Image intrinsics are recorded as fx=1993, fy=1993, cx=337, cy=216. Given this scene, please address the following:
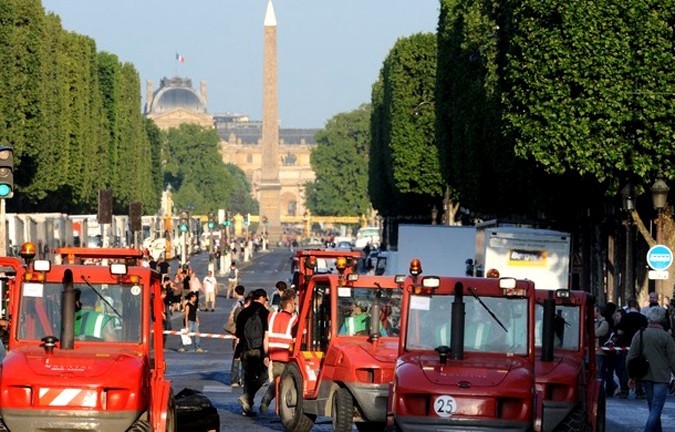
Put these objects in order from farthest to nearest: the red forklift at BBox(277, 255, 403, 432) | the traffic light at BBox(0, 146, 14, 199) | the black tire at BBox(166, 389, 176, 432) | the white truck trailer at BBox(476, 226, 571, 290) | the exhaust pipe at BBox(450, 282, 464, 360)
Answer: the white truck trailer at BBox(476, 226, 571, 290) < the traffic light at BBox(0, 146, 14, 199) < the red forklift at BBox(277, 255, 403, 432) < the black tire at BBox(166, 389, 176, 432) < the exhaust pipe at BBox(450, 282, 464, 360)

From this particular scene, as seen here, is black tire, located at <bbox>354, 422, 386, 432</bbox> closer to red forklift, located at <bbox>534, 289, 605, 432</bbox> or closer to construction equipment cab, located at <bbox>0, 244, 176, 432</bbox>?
red forklift, located at <bbox>534, 289, 605, 432</bbox>

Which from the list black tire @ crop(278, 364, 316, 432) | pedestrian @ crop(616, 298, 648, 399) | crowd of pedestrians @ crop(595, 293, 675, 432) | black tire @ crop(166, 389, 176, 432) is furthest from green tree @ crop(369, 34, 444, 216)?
black tire @ crop(166, 389, 176, 432)

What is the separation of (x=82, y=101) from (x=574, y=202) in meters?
40.8

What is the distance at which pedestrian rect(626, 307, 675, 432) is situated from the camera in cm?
2238

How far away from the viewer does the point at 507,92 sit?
43.4 metres

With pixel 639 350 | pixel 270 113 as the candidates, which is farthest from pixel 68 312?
pixel 270 113

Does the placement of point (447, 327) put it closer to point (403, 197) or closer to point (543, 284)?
point (543, 284)

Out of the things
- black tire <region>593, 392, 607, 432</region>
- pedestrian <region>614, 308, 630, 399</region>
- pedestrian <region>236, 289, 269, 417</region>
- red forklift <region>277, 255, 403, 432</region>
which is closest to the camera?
black tire <region>593, 392, 607, 432</region>

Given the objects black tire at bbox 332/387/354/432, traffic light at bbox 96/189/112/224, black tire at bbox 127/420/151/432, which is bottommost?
black tire at bbox 332/387/354/432

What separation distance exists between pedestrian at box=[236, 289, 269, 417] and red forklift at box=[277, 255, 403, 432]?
3263 mm

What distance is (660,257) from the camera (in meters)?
34.8

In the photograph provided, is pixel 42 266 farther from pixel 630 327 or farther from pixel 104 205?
pixel 104 205

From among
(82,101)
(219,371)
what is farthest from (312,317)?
(82,101)

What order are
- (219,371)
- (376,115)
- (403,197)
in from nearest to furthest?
(219,371)
(403,197)
(376,115)
